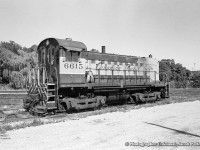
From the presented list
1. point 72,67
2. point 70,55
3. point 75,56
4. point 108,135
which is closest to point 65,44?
point 70,55

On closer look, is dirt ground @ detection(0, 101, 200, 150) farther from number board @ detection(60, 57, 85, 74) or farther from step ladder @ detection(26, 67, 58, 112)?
number board @ detection(60, 57, 85, 74)

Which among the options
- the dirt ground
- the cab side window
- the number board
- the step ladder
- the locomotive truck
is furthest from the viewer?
the cab side window

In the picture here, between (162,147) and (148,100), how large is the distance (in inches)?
446

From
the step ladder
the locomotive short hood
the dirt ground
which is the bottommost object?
the dirt ground

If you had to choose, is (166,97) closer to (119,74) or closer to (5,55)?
(119,74)

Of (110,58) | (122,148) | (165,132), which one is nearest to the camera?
(122,148)

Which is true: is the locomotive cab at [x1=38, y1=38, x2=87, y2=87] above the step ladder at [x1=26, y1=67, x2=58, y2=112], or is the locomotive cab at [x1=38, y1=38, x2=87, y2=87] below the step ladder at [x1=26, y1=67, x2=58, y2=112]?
above

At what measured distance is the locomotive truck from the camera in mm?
11875

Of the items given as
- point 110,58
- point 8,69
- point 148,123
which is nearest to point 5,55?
point 8,69

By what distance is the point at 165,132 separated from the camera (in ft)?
25.8

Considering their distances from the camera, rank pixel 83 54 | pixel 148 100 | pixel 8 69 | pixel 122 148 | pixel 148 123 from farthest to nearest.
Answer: pixel 8 69 < pixel 148 100 < pixel 83 54 < pixel 148 123 < pixel 122 148

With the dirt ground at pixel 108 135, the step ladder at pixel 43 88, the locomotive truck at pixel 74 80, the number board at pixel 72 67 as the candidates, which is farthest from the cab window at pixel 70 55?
the dirt ground at pixel 108 135

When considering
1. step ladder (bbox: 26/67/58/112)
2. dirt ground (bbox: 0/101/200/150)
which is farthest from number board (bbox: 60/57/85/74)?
dirt ground (bbox: 0/101/200/150)

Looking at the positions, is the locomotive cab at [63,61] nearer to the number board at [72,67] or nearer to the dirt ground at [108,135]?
the number board at [72,67]
